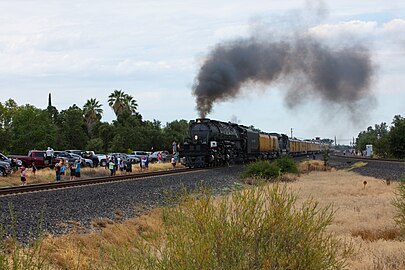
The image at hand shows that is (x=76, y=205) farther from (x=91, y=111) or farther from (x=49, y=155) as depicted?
(x=91, y=111)

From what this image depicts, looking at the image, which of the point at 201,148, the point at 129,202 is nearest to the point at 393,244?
the point at 129,202

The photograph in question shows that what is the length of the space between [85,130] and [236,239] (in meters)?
96.8

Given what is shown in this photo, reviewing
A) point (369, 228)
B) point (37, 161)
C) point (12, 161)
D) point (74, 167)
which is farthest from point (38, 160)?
point (369, 228)

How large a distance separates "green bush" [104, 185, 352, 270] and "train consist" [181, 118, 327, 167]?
3269 centimetres

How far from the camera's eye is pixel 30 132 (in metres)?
79.5

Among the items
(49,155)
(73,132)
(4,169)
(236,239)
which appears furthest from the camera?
(73,132)

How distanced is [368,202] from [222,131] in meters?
A: 22.3

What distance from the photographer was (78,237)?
12.7 metres

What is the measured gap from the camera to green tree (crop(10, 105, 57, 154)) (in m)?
79.1

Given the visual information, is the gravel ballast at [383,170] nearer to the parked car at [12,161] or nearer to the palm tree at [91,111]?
the parked car at [12,161]

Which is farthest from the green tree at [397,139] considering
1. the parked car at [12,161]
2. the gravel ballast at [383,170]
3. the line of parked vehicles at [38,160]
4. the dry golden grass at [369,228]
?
the dry golden grass at [369,228]

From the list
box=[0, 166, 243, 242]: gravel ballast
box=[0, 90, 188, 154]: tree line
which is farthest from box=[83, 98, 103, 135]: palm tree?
box=[0, 166, 243, 242]: gravel ballast

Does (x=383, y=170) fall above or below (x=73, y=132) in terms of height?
below

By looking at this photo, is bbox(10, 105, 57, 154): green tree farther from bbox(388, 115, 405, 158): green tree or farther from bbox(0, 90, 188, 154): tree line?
bbox(388, 115, 405, 158): green tree
